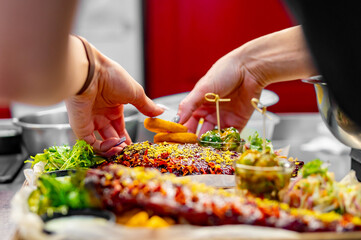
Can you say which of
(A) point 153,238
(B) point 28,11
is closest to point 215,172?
(A) point 153,238

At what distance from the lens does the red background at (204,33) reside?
4.01m

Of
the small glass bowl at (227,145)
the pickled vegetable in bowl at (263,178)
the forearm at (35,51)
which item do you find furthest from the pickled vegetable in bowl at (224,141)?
the forearm at (35,51)

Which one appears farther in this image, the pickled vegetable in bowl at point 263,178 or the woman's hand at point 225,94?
the woman's hand at point 225,94

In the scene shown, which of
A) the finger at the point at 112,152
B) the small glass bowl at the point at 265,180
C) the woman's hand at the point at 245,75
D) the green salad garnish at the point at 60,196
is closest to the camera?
the green salad garnish at the point at 60,196

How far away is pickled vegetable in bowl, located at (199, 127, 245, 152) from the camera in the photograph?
179 cm

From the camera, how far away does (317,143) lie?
2.92 m

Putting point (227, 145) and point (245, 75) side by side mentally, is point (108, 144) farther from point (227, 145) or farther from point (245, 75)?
point (245, 75)

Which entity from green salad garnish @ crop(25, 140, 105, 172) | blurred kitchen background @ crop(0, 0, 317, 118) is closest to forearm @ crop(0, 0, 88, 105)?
green salad garnish @ crop(25, 140, 105, 172)

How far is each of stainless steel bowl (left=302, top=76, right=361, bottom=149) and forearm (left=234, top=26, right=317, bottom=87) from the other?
1.03 ft

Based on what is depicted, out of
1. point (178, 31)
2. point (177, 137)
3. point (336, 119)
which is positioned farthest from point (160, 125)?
point (178, 31)

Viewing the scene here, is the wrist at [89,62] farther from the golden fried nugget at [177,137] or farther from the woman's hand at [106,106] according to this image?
the golden fried nugget at [177,137]

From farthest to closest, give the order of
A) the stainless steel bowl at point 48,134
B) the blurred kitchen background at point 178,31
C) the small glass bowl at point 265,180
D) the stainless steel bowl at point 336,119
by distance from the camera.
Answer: the blurred kitchen background at point 178,31 → the stainless steel bowl at point 48,134 → the stainless steel bowl at point 336,119 → the small glass bowl at point 265,180

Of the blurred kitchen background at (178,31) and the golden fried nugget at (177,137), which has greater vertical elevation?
the blurred kitchen background at (178,31)

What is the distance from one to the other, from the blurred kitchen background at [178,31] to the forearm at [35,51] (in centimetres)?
289
